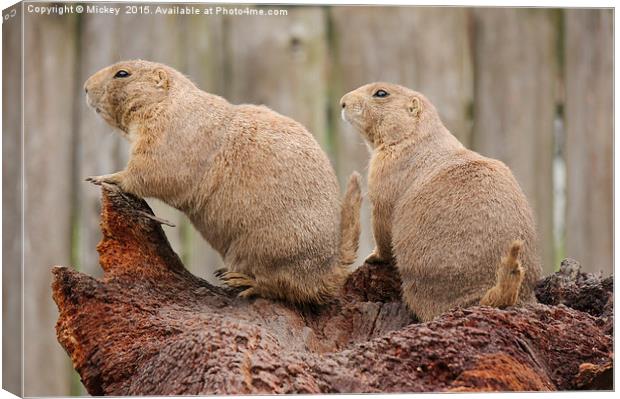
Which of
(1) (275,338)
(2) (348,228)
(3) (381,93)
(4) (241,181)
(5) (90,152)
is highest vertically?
(3) (381,93)

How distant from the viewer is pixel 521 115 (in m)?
6.40

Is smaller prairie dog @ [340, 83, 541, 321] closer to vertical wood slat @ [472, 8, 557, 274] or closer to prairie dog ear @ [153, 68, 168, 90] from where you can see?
vertical wood slat @ [472, 8, 557, 274]

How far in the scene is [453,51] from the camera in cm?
637

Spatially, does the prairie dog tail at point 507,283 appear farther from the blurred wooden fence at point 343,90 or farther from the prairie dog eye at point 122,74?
the prairie dog eye at point 122,74

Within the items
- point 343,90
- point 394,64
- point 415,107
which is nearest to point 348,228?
point 415,107

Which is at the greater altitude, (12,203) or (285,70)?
(285,70)

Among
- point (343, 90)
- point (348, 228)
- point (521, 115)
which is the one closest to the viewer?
point (348, 228)

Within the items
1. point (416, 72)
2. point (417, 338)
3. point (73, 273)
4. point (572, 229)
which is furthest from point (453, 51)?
point (73, 273)

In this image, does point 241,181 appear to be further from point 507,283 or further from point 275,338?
point 507,283

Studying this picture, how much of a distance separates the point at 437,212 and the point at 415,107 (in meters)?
0.76

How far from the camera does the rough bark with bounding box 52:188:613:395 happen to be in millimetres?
4910

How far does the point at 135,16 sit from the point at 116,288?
4.56ft

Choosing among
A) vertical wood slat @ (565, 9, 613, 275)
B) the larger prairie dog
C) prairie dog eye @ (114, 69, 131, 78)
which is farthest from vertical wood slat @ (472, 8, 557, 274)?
prairie dog eye @ (114, 69, 131, 78)

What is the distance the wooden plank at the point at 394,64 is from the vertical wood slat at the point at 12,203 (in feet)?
5.80
